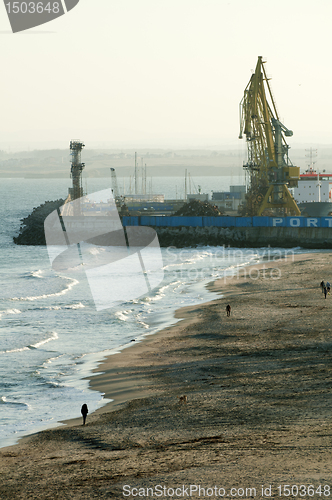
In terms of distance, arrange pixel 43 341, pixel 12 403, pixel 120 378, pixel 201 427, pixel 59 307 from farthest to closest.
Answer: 1. pixel 59 307
2. pixel 43 341
3. pixel 120 378
4. pixel 12 403
5. pixel 201 427

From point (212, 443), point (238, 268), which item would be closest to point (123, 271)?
point (238, 268)

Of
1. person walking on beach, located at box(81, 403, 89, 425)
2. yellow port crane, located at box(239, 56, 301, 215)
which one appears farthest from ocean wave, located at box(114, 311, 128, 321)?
yellow port crane, located at box(239, 56, 301, 215)

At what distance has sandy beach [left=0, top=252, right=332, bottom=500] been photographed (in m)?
12.2

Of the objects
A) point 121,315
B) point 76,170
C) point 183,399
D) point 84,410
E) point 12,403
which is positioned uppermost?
point 76,170

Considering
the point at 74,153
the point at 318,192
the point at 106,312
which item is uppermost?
the point at 74,153

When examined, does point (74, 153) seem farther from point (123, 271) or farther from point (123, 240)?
point (123, 271)

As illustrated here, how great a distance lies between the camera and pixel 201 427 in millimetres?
16328

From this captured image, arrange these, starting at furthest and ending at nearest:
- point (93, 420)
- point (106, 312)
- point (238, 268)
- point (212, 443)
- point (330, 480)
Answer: point (238, 268) → point (106, 312) → point (93, 420) → point (212, 443) → point (330, 480)

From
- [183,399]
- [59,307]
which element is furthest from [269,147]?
[183,399]

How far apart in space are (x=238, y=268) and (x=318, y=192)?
175ft

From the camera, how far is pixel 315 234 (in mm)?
79812

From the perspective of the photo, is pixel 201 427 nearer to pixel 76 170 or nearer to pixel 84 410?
pixel 84 410

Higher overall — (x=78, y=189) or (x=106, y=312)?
(x=78, y=189)

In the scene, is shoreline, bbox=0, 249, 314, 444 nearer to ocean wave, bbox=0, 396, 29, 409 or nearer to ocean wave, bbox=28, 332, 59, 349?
ocean wave, bbox=0, 396, 29, 409
